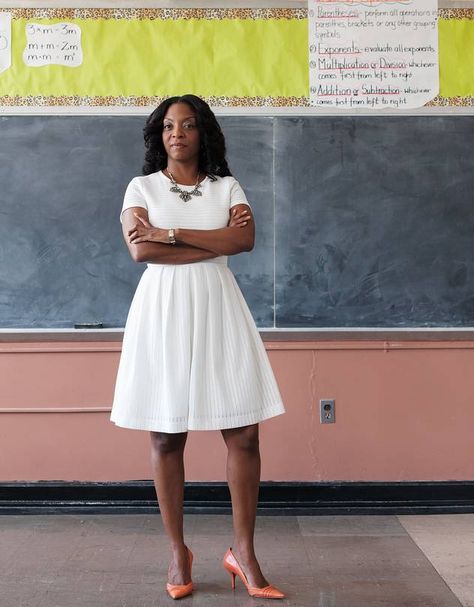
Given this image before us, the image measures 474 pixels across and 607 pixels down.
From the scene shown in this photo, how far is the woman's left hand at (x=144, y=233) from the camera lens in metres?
2.22

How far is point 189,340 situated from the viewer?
A: 88.5 inches

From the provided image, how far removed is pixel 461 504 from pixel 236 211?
66.7 inches

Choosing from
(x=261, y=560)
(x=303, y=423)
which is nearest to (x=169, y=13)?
(x=303, y=423)

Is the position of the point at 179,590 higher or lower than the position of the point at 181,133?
lower

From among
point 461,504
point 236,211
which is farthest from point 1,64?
point 461,504

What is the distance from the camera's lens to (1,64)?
3160mm

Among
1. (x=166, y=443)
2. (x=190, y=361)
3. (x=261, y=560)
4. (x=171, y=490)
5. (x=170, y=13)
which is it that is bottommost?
(x=261, y=560)

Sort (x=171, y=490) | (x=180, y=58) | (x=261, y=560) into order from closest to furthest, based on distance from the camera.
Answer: (x=171, y=490), (x=261, y=560), (x=180, y=58)

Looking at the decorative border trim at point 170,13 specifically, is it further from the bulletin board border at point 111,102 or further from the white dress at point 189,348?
the white dress at point 189,348

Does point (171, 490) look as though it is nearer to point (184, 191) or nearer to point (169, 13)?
point (184, 191)

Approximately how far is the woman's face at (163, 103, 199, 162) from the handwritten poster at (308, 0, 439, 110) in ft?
3.19

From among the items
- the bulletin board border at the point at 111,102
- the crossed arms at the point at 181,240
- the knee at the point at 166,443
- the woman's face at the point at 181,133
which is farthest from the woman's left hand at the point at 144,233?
the bulletin board border at the point at 111,102

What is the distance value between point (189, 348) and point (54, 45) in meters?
1.60

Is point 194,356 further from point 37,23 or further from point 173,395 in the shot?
point 37,23
